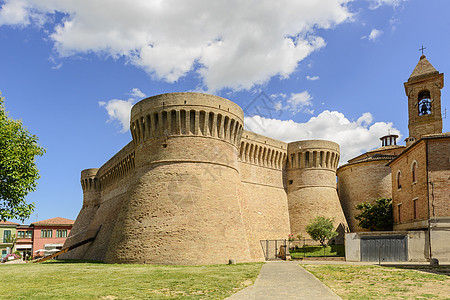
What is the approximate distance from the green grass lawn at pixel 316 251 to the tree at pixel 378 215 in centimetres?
384

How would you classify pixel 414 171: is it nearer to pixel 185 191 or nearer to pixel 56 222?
pixel 185 191

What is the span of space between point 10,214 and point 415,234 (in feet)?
92.1

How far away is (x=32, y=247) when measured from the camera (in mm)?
71812

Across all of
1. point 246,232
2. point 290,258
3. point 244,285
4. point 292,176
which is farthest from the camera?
point 292,176

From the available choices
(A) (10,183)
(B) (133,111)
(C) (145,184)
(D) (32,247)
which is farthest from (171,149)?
(D) (32,247)

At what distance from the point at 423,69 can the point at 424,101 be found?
4.21 meters

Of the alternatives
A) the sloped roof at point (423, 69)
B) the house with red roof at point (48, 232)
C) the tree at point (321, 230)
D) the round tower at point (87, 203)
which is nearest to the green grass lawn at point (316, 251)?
the tree at point (321, 230)

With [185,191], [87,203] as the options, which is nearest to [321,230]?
[185,191]

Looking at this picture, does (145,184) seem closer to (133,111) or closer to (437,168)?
(133,111)

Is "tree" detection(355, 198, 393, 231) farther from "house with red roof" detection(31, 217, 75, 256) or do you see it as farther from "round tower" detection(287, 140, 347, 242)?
"house with red roof" detection(31, 217, 75, 256)

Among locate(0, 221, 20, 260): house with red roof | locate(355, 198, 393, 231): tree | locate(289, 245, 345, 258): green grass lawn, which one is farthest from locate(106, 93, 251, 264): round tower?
locate(0, 221, 20, 260): house with red roof

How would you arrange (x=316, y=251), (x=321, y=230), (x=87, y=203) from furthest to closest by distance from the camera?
1. (x=87, y=203)
2. (x=316, y=251)
3. (x=321, y=230)

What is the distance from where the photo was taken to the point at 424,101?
156 feet

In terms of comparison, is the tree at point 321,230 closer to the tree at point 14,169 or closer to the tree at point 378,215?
the tree at point 378,215
